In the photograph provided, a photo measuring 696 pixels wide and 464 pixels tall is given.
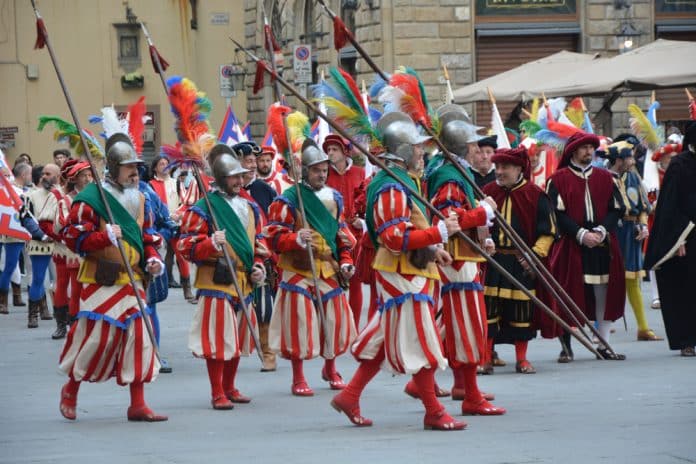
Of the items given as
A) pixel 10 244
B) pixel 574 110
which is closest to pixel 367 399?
pixel 574 110

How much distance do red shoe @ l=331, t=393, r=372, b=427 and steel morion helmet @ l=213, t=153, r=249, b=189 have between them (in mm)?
1986

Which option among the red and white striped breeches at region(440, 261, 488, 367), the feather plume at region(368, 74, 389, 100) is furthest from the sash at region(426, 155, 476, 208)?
the feather plume at region(368, 74, 389, 100)

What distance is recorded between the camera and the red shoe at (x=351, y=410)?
938cm

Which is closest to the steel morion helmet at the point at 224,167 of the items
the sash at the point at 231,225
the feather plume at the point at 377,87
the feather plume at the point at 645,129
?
the sash at the point at 231,225

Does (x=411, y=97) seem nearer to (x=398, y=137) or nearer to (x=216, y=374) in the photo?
(x=398, y=137)

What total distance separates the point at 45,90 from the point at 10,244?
21.8 metres

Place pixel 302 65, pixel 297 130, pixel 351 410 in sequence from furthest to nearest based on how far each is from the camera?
pixel 302 65
pixel 297 130
pixel 351 410

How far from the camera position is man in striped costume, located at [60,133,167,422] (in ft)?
32.4

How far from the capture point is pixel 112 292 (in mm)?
9992

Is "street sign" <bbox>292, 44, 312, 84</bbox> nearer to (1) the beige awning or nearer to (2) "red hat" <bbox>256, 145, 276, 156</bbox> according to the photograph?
(1) the beige awning

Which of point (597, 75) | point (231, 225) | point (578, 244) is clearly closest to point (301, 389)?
point (231, 225)

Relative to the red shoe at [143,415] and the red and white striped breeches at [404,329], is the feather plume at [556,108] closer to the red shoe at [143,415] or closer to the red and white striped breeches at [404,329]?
the red and white striped breeches at [404,329]

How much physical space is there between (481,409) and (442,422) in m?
0.71

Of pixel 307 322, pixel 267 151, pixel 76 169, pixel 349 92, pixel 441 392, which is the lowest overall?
pixel 441 392
